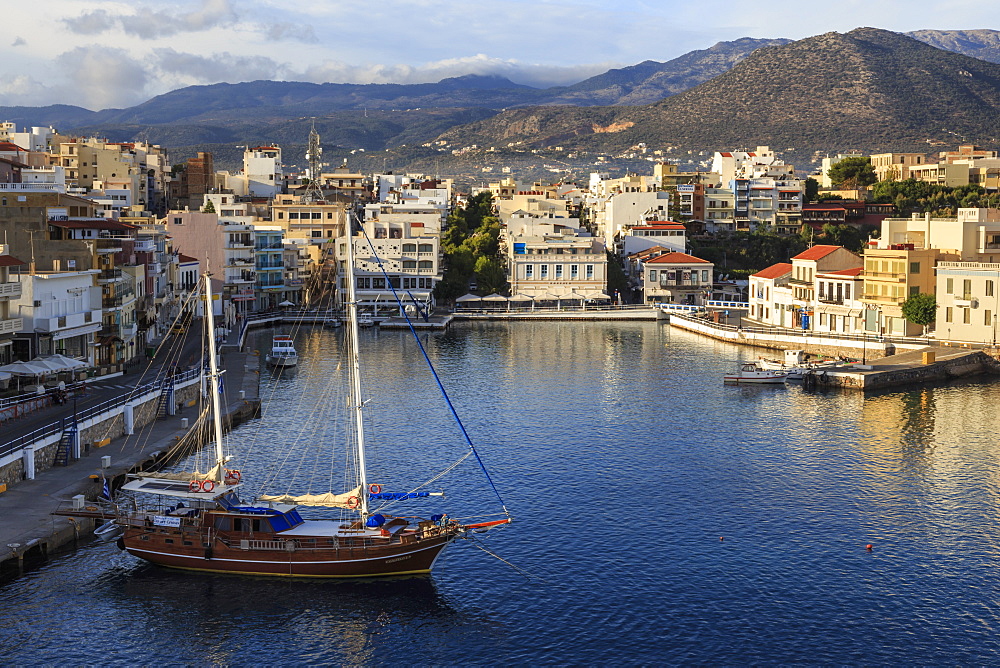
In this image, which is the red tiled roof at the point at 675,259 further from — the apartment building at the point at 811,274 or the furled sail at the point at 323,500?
the furled sail at the point at 323,500

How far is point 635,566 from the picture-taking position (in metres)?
35.1

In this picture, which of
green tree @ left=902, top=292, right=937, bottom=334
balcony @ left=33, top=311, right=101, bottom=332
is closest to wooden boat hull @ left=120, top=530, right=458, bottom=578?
balcony @ left=33, top=311, right=101, bottom=332

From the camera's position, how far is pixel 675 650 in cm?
2942

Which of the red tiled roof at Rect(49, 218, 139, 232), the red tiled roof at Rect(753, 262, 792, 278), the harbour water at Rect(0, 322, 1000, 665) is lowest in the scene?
the harbour water at Rect(0, 322, 1000, 665)

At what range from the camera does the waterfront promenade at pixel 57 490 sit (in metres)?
33.9

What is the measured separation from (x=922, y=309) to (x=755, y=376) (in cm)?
1686

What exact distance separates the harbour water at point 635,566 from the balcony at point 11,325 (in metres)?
11.6

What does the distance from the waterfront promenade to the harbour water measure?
0.88 metres

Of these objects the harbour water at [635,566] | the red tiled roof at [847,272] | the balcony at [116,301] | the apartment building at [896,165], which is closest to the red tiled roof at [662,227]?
the red tiled roof at [847,272]

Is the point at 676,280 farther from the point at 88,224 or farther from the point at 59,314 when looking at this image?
the point at 59,314

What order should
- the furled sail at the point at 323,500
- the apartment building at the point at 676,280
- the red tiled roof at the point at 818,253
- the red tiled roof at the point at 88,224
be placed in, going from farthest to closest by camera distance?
1. the apartment building at the point at 676,280
2. the red tiled roof at the point at 818,253
3. the red tiled roof at the point at 88,224
4. the furled sail at the point at 323,500

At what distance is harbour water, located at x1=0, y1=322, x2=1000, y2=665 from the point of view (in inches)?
1173

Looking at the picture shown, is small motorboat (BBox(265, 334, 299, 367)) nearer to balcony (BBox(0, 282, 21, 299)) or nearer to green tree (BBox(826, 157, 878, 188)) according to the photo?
balcony (BBox(0, 282, 21, 299))

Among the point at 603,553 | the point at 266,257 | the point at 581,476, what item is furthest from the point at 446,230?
the point at 603,553
